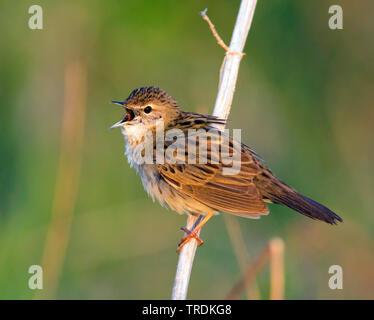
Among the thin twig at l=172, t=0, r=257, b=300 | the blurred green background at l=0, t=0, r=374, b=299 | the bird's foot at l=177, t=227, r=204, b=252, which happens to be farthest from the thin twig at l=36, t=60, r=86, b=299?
the thin twig at l=172, t=0, r=257, b=300

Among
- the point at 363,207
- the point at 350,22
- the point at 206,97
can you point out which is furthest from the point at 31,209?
the point at 350,22

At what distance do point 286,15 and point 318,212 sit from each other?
325 cm

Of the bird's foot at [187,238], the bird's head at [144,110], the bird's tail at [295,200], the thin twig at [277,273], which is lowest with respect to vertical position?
the thin twig at [277,273]

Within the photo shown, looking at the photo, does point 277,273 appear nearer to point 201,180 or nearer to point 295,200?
point 295,200

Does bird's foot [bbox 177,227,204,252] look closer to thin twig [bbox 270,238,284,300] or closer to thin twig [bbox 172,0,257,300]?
thin twig [bbox 172,0,257,300]

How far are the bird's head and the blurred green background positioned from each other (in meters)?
1.32

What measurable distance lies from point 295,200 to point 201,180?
31.8 inches

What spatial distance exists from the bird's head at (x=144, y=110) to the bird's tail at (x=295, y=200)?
110 centimetres

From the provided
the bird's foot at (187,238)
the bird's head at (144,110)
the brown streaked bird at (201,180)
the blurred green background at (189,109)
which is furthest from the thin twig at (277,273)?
the blurred green background at (189,109)

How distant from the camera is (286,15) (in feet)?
21.6

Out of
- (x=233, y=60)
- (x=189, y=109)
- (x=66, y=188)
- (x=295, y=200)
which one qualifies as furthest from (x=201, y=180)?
(x=189, y=109)

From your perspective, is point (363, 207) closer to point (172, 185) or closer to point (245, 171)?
point (245, 171)

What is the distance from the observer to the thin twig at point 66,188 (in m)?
4.37

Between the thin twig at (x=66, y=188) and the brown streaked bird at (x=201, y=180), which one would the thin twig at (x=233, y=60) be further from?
the thin twig at (x=66, y=188)
